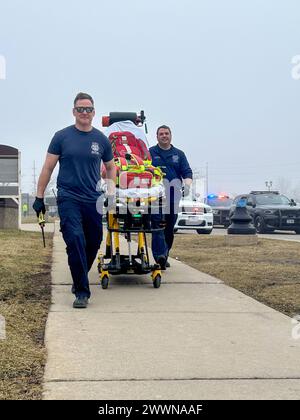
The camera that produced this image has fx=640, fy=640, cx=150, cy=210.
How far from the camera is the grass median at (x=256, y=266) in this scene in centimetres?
690

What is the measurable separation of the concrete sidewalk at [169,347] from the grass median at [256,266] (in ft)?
1.27

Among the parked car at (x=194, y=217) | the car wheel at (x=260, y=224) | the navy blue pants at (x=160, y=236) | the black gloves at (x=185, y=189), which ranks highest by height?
the black gloves at (x=185, y=189)

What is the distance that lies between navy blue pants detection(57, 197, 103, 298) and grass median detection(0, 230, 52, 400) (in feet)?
1.34

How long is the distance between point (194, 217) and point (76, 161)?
13.7 metres

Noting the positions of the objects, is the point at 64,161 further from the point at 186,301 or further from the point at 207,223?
the point at 207,223

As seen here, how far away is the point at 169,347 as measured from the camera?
4668 mm

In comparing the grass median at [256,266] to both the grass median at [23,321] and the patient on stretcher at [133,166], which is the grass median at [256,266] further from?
the grass median at [23,321]

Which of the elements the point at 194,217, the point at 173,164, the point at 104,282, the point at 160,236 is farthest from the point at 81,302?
the point at 194,217

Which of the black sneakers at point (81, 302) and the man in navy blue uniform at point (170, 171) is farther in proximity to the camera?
the man in navy blue uniform at point (170, 171)

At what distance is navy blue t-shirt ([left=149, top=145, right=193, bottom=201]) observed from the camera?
8586 millimetres

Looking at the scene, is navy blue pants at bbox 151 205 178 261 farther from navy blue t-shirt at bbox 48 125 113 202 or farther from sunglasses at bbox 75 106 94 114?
sunglasses at bbox 75 106 94 114

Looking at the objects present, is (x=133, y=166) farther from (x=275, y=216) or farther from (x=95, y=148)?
(x=275, y=216)

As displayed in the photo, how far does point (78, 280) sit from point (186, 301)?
3.74ft

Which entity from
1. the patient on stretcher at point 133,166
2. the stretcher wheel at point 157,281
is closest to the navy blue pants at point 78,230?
the patient on stretcher at point 133,166
